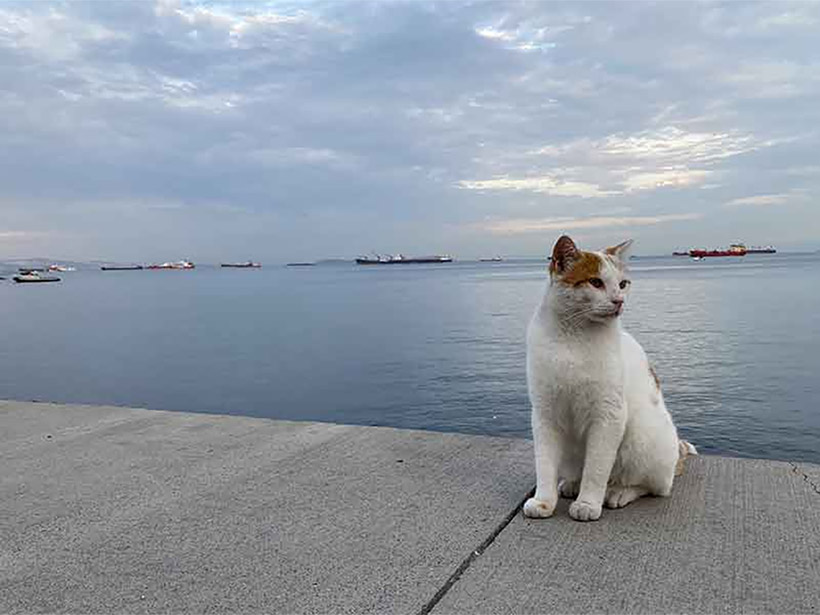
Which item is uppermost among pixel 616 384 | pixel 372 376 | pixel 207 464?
pixel 616 384

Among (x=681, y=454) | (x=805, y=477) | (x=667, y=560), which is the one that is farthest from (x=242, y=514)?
(x=805, y=477)

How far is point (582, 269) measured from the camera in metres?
2.86

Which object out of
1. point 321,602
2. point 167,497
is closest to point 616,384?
point 321,602

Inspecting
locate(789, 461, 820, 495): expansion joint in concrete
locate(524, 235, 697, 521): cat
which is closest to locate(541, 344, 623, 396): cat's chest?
locate(524, 235, 697, 521): cat

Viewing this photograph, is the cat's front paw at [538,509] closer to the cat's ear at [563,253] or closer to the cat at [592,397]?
the cat at [592,397]

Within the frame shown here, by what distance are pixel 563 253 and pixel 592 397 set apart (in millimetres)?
619

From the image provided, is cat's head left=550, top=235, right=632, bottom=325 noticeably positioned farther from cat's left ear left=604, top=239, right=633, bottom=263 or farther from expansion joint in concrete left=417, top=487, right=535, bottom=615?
expansion joint in concrete left=417, top=487, right=535, bottom=615

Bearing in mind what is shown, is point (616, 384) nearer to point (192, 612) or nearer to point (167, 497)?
point (192, 612)

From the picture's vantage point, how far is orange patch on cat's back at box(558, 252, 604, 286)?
284 centimetres

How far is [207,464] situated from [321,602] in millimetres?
1844

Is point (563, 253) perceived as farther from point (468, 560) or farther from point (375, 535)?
point (375, 535)

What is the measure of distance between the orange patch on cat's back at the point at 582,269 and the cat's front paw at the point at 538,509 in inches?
38.6

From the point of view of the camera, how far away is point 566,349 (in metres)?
2.92

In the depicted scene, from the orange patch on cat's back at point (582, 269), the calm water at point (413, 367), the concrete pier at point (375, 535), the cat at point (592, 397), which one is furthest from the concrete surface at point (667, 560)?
the calm water at point (413, 367)
